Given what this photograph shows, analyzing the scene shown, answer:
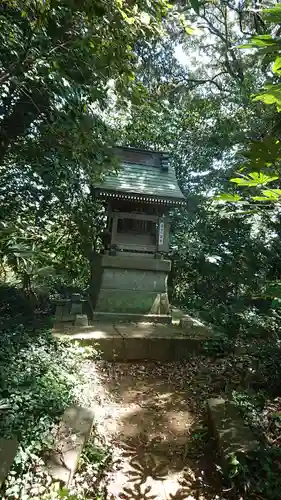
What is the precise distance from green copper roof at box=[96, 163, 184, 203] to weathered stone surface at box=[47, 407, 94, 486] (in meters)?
4.58

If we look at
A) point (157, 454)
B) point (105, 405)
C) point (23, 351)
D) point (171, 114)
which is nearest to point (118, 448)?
point (157, 454)

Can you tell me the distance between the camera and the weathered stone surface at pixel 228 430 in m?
2.75

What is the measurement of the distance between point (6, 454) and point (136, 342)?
3605 millimetres

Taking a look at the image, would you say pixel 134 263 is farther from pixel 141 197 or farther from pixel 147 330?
pixel 147 330

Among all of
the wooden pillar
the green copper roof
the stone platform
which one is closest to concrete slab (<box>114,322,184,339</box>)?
the stone platform

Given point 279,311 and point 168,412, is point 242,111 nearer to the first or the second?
point 279,311

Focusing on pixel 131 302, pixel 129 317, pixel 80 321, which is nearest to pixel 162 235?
pixel 131 302

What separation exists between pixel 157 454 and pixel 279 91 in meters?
3.36

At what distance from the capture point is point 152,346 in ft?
18.7

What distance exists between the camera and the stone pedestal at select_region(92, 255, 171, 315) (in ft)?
23.4

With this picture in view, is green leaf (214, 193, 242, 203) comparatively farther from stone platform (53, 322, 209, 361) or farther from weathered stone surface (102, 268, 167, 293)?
weathered stone surface (102, 268, 167, 293)

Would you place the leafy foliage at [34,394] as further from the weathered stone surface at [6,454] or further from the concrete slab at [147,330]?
the concrete slab at [147,330]

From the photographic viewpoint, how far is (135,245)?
7.43 metres

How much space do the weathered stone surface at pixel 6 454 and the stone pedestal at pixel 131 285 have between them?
4768mm
